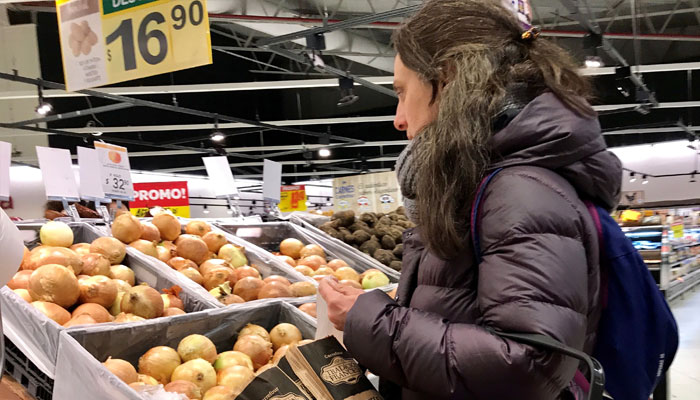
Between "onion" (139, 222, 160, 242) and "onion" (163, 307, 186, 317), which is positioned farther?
"onion" (139, 222, 160, 242)

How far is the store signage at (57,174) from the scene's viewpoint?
133 inches

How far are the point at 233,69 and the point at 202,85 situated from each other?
28.0 inches

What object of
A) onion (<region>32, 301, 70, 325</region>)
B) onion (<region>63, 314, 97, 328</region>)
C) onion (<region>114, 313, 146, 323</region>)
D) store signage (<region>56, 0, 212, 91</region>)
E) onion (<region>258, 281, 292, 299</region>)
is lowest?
onion (<region>258, 281, 292, 299</region>)

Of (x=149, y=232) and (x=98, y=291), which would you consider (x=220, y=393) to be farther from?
(x=149, y=232)

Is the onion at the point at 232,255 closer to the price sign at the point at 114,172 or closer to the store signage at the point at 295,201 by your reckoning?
the price sign at the point at 114,172

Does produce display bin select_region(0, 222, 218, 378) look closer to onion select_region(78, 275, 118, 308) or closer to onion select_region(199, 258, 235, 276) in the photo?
onion select_region(78, 275, 118, 308)

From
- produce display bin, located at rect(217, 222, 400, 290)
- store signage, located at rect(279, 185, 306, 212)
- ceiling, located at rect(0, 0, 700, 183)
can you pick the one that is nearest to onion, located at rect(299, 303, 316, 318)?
produce display bin, located at rect(217, 222, 400, 290)

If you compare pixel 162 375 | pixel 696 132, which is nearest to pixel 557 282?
pixel 162 375

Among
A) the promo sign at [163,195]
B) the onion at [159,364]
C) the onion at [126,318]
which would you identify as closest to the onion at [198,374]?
the onion at [159,364]

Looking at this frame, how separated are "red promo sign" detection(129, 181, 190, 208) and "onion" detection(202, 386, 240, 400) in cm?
1146

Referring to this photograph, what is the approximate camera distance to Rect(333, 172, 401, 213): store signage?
9.73 meters

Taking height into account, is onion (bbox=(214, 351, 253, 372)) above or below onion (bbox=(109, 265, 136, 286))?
below

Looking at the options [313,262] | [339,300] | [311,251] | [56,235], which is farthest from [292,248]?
[339,300]

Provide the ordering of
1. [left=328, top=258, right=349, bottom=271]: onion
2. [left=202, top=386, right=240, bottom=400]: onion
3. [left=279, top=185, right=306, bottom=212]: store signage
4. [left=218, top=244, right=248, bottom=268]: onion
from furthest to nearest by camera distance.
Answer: [left=279, top=185, right=306, bottom=212]: store signage
[left=328, top=258, right=349, bottom=271]: onion
[left=218, top=244, right=248, bottom=268]: onion
[left=202, top=386, right=240, bottom=400]: onion
